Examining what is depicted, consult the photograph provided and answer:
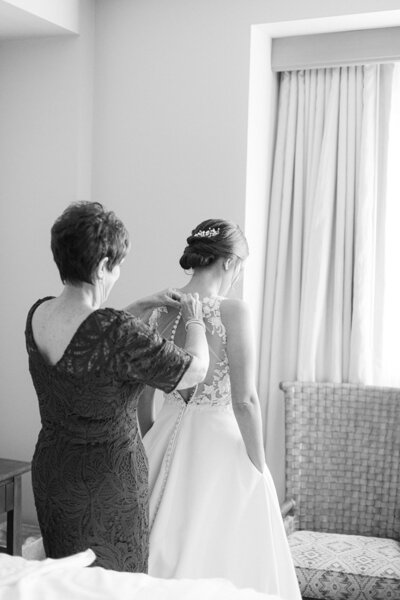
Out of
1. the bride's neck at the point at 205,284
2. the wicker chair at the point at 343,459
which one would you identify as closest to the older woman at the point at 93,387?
the bride's neck at the point at 205,284

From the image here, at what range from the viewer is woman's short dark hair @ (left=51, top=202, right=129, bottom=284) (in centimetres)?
192

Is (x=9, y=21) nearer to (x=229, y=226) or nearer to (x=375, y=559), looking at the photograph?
(x=229, y=226)

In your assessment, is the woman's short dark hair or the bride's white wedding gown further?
the bride's white wedding gown

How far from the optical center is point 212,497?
2.46 meters

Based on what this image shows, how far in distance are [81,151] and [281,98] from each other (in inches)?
36.8

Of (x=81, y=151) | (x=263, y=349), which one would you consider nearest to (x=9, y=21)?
(x=81, y=151)

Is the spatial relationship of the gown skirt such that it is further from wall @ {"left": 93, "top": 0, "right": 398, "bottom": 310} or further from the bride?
wall @ {"left": 93, "top": 0, "right": 398, "bottom": 310}

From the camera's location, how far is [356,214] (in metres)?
3.53

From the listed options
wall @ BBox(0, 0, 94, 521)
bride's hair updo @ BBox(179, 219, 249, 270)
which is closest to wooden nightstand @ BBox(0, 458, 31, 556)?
wall @ BBox(0, 0, 94, 521)

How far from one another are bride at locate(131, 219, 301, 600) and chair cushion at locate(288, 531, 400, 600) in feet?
1.14

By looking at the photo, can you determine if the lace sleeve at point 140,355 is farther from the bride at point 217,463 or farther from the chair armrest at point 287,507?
the chair armrest at point 287,507

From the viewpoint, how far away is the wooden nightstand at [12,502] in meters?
3.05

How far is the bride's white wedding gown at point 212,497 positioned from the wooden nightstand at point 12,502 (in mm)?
775

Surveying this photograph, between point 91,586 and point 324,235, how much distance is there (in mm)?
2234
